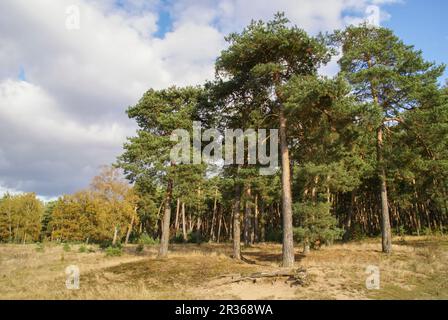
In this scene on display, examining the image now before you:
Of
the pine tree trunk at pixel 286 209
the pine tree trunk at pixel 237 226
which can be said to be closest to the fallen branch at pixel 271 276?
the pine tree trunk at pixel 286 209

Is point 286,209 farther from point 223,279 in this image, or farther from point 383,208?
point 383,208

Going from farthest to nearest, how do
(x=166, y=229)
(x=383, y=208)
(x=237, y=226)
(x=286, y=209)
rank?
(x=166, y=229) → (x=383, y=208) → (x=237, y=226) → (x=286, y=209)

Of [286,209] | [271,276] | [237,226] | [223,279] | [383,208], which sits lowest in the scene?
[223,279]

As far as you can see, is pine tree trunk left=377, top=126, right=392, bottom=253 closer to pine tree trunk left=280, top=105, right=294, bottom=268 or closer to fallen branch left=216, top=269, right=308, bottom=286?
pine tree trunk left=280, top=105, right=294, bottom=268

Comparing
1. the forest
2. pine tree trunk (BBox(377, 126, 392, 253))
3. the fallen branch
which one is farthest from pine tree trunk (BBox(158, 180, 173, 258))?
pine tree trunk (BBox(377, 126, 392, 253))

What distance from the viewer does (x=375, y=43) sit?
22.2 meters

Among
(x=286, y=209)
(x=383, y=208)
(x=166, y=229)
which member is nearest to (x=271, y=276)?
(x=286, y=209)

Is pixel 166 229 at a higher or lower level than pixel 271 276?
higher

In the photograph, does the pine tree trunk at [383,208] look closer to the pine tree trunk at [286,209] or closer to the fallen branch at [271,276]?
→ the pine tree trunk at [286,209]
